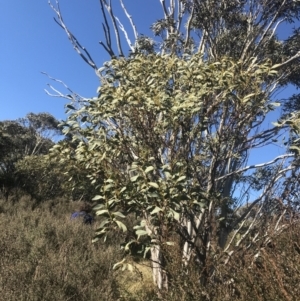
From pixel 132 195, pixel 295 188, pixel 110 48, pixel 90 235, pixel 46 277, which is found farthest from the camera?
pixel 90 235

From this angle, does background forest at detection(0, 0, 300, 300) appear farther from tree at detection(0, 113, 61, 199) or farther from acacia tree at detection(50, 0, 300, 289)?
tree at detection(0, 113, 61, 199)

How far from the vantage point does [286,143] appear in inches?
158

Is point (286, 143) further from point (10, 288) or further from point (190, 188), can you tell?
point (10, 288)

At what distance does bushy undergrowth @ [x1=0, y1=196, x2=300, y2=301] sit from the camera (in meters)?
3.02

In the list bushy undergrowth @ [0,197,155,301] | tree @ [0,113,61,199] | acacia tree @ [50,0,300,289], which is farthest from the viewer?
tree @ [0,113,61,199]

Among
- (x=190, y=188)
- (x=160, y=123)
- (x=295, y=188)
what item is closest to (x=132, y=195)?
(x=190, y=188)

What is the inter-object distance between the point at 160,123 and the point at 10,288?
2.45 metres

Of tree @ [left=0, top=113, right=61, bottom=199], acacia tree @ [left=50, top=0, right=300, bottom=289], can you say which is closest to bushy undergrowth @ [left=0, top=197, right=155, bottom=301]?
acacia tree @ [left=50, top=0, right=300, bottom=289]

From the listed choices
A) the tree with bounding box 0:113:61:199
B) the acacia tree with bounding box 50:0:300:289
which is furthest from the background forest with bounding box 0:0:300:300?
the tree with bounding box 0:113:61:199

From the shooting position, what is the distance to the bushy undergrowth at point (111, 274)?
3.02 meters

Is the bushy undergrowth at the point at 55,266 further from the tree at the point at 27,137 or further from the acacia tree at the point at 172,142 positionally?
the tree at the point at 27,137

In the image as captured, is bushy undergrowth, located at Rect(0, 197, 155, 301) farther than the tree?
No

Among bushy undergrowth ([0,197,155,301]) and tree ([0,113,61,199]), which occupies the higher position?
tree ([0,113,61,199])

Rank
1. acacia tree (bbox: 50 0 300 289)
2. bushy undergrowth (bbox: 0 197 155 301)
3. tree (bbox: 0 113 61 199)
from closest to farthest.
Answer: acacia tree (bbox: 50 0 300 289) → bushy undergrowth (bbox: 0 197 155 301) → tree (bbox: 0 113 61 199)
